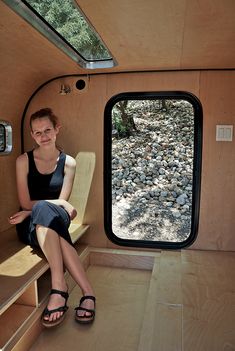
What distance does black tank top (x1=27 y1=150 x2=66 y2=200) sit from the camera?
195 cm

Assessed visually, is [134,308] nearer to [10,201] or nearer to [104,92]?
[10,201]

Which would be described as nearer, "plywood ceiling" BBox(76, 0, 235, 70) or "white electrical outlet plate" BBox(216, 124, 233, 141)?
"plywood ceiling" BBox(76, 0, 235, 70)

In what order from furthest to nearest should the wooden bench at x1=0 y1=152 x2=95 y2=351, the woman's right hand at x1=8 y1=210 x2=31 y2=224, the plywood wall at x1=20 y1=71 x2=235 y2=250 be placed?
the plywood wall at x1=20 y1=71 x2=235 y2=250 < the woman's right hand at x1=8 y1=210 x2=31 y2=224 < the wooden bench at x1=0 y1=152 x2=95 y2=351

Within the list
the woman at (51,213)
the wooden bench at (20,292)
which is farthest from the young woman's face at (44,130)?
the wooden bench at (20,292)

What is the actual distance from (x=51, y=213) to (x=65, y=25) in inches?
40.7

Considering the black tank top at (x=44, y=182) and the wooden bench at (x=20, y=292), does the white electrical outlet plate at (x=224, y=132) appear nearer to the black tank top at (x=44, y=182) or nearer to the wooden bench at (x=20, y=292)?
the black tank top at (x=44, y=182)

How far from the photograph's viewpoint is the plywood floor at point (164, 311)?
1382 mm

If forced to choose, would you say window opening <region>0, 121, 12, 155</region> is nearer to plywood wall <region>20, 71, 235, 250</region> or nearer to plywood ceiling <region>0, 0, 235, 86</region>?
plywood wall <region>20, 71, 235, 250</region>

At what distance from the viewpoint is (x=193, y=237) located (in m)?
2.36

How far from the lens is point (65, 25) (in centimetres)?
150

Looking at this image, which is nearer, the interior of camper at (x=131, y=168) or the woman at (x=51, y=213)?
the interior of camper at (x=131, y=168)

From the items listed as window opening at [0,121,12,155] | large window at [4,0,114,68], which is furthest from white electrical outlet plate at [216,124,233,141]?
window opening at [0,121,12,155]

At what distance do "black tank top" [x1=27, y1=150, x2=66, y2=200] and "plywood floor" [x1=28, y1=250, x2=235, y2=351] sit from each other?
0.73 m

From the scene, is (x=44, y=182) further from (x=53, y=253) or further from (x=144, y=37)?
(x=144, y=37)
